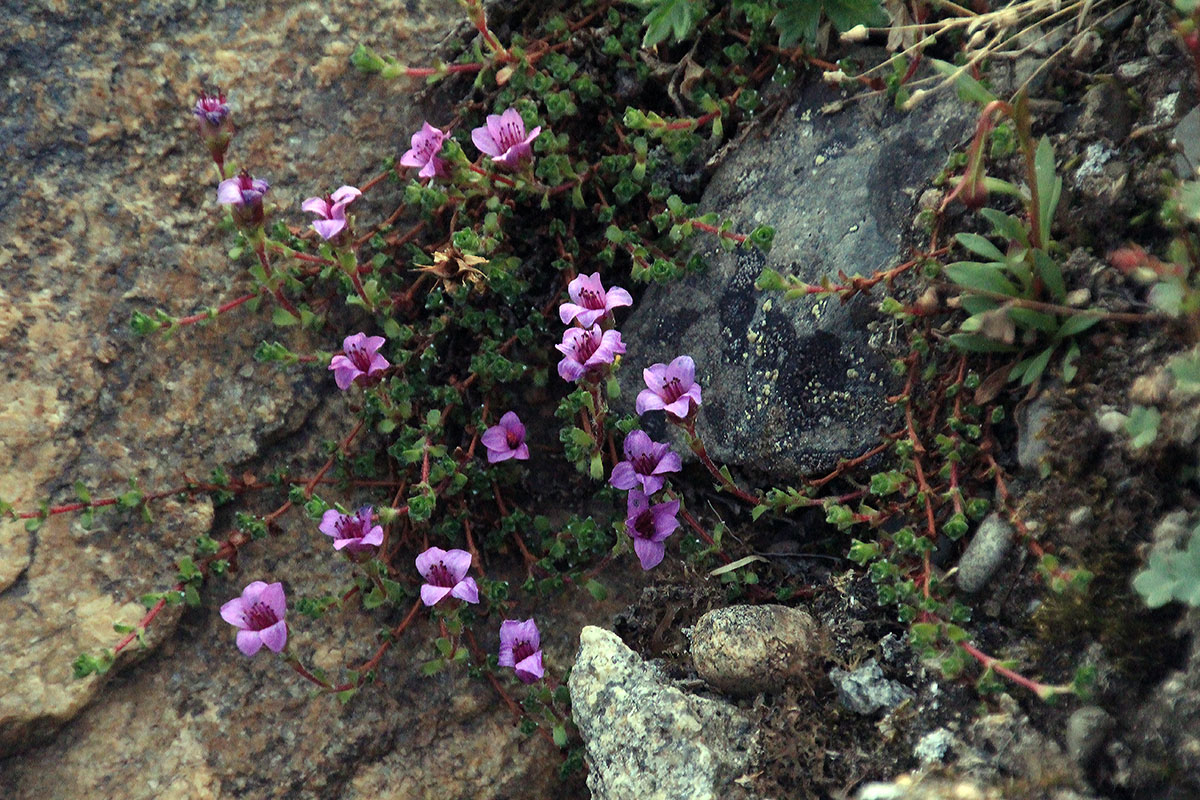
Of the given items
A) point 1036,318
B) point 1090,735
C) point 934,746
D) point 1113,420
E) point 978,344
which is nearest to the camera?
point 1090,735

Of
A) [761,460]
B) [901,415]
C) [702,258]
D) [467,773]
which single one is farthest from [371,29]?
[467,773]

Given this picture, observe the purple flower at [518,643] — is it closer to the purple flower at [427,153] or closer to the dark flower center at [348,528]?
the dark flower center at [348,528]

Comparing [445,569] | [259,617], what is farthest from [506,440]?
[259,617]

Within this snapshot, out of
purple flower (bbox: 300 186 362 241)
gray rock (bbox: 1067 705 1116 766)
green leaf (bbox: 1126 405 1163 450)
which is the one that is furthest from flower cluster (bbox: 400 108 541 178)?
gray rock (bbox: 1067 705 1116 766)

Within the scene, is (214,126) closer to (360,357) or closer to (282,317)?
(282,317)

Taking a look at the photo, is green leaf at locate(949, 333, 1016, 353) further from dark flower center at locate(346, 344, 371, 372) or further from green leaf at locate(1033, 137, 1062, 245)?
dark flower center at locate(346, 344, 371, 372)

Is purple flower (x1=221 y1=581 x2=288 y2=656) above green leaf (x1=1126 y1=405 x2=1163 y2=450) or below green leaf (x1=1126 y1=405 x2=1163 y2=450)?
below
